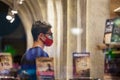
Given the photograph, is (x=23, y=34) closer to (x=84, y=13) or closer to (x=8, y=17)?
(x=8, y=17)

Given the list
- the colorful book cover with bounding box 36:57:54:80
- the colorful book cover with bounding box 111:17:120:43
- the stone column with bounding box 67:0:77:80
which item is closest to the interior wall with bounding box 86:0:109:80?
the stone column with bounding box 67:0:77:80

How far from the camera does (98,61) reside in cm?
309

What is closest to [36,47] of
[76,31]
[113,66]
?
[76,31]

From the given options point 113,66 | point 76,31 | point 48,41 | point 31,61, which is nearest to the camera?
point 113,66

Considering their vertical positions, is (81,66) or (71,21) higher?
(71,21)

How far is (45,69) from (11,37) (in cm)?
81

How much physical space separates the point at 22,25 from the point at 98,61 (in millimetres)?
1016

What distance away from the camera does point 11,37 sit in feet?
10.9

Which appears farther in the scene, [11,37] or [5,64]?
[11,37]

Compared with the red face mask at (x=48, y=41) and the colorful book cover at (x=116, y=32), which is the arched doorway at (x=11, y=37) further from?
the colorful book cover at (x=116, y=32)

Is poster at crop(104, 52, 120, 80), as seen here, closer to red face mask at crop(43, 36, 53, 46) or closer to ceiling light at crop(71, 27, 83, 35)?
red face mask at crop(43, 36, 53, 46)

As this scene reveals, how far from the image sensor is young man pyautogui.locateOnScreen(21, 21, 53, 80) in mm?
2777

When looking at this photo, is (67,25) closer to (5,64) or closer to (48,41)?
(48,41)

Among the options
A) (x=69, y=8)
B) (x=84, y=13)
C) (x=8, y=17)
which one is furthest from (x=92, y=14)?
(x=8, y=17)
